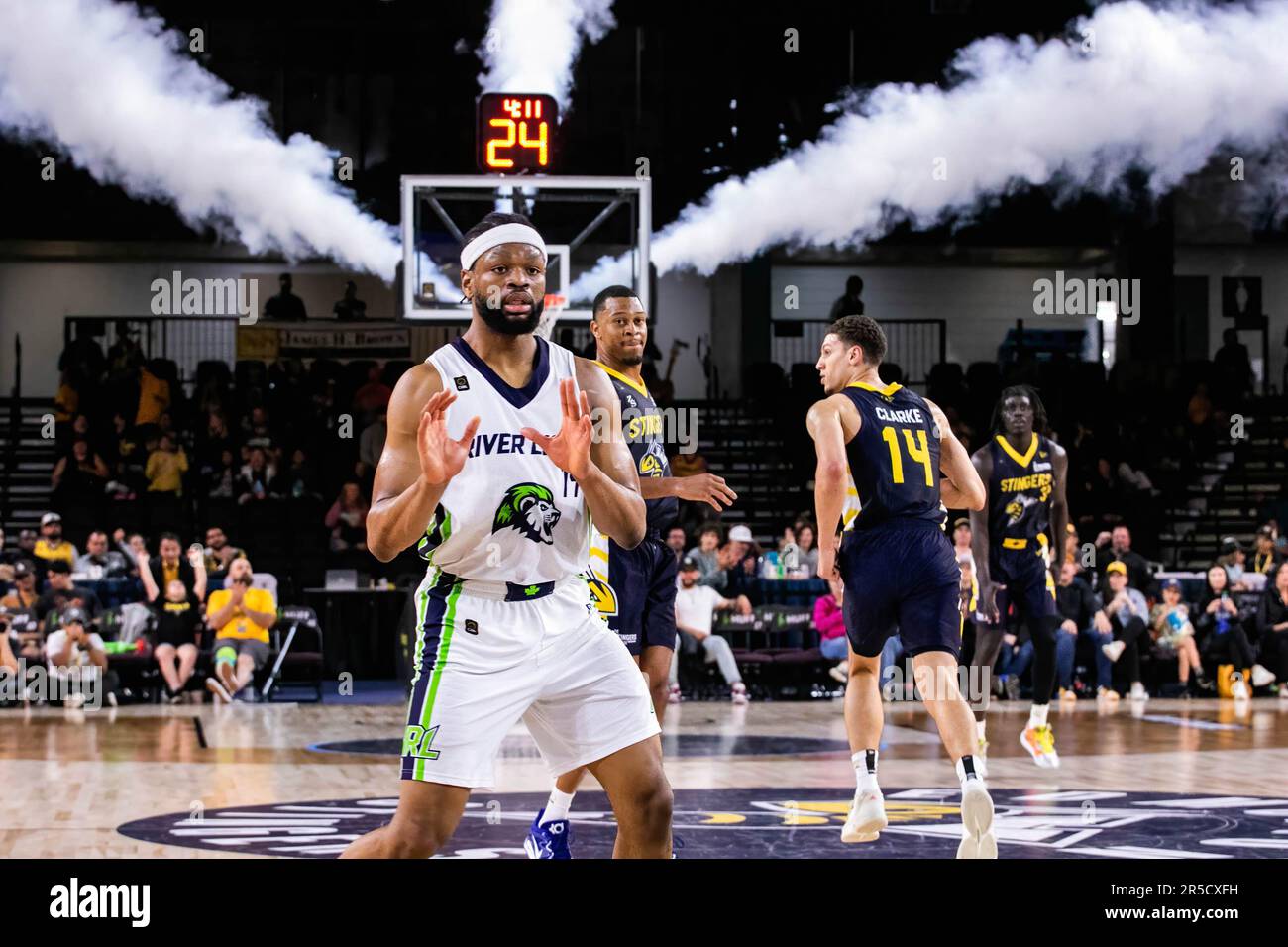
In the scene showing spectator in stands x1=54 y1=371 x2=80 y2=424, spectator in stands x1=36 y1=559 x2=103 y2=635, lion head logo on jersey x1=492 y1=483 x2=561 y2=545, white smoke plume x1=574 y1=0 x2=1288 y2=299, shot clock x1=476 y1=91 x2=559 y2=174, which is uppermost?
white smoke plume x1=574 y1=0 x2=1288 y2=299

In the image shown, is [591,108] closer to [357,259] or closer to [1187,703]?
[357,259]

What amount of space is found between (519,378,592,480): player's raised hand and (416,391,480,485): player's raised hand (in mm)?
190

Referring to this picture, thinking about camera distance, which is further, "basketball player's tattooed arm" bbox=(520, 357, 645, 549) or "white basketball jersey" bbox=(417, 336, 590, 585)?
"white basketball jersey" bbox=(417, 336, 590, 585)

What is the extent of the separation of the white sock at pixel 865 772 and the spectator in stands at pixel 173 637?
8972 millimetres

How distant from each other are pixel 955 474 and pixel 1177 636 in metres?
9.01

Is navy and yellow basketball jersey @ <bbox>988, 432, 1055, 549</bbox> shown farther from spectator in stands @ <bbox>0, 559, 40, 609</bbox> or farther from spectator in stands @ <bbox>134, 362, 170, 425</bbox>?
spectator in stands @ <bbox>134, 362, 170, 425</bbox>

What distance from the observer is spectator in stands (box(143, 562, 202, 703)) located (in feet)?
46.5

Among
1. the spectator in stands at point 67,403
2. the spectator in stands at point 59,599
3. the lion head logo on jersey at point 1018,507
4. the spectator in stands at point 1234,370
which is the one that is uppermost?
the spectator in stands at point 1234,370

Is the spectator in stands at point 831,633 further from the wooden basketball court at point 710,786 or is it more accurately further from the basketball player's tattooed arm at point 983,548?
the basketball player's tattooed arm at point 983,548

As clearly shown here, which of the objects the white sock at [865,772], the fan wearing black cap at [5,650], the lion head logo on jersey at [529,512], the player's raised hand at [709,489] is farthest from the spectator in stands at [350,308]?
the lion head logo on jersey at [529,512]

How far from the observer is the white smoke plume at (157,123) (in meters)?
15.3

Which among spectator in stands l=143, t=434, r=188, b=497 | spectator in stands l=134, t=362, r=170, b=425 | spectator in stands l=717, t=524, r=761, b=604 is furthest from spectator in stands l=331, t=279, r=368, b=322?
spectator in stands l=717, t=524, r=761, b=604
